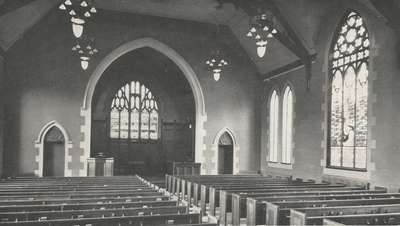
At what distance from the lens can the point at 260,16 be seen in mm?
10508

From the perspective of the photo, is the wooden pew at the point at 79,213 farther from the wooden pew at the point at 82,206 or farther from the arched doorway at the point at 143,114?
the arched doorway at the point at 143,114

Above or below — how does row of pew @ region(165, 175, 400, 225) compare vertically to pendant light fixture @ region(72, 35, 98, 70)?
below

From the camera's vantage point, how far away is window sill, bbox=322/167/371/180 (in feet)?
31.8

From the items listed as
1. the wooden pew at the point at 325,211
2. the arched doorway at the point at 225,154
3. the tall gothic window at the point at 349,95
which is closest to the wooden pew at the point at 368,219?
the wooden pew at the point at 325,211

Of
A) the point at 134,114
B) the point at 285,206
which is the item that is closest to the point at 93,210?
the point at 285,206

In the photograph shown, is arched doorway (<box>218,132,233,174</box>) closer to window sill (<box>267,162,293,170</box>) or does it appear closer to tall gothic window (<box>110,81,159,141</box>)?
window sill (<box>267,162,293,170</box>)

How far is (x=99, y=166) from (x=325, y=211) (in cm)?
990

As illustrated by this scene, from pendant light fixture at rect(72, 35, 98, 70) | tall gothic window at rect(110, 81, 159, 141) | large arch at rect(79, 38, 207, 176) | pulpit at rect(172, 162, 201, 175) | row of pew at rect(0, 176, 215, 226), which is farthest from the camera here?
tall gothic window at rect(110, 81, 159, 141)

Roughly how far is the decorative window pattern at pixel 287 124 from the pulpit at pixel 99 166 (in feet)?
21.0

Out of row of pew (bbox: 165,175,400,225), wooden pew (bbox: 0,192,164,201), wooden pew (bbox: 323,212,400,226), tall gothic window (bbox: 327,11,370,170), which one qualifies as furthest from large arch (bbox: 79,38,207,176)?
wooden pew (bbox: 323,212,400,226)

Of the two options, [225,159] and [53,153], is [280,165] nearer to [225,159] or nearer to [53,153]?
[225,159]

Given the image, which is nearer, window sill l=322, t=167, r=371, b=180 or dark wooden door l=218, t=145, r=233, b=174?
window sill l=322, t=167, r=371, b=180

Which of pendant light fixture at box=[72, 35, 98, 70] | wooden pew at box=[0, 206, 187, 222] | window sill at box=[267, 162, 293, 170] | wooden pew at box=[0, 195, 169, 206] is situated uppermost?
pendant light fixture at box=[72, 35, 98, 70]

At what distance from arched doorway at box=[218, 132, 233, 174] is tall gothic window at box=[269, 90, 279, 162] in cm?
172
